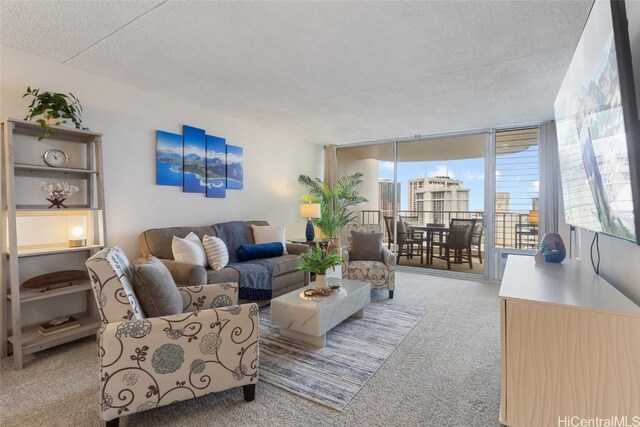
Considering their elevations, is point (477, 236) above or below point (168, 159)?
below

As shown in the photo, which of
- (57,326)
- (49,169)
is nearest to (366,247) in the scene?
(57,326)

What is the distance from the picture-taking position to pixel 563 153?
201 centimetres

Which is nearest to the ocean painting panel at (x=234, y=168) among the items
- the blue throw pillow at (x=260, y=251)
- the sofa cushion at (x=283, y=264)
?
the blue throw pillow at (x=260, y=251)

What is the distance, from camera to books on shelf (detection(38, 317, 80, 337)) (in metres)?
2.33

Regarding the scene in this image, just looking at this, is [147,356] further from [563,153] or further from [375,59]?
[563,153]

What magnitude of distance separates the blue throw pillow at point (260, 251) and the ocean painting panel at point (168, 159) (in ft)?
3.62

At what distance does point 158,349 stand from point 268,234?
260 centimetres

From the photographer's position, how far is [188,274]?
103 inches

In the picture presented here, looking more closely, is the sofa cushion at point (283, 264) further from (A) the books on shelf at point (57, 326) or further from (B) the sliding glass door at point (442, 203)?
(B) the sliding glass door at point (442, 203)

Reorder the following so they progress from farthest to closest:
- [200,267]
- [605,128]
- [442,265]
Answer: [442,265] < [200,267] < [605,128]

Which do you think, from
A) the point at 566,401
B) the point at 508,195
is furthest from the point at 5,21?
the point at 508,195

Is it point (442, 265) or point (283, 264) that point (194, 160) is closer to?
point (283, 264)

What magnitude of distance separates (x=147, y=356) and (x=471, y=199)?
551 cm

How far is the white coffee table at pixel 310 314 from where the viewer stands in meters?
2.40
